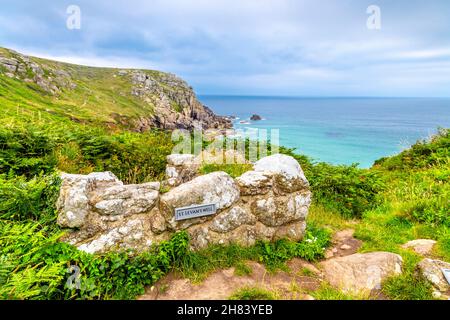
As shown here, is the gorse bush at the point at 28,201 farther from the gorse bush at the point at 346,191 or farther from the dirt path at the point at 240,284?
the gorse bush at the point at 346,191

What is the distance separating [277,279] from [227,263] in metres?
0.86

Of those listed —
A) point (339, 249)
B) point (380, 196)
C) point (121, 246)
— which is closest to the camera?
point (121, 246)

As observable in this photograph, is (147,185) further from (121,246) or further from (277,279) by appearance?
(277,279)

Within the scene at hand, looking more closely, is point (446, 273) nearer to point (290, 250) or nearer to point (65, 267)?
point (290, 250)

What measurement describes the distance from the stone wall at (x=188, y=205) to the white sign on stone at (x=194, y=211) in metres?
0.07

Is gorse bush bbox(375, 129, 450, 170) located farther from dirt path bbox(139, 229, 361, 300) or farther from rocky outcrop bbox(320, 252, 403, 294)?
dirt path bbox(139, 229, 361, 300)

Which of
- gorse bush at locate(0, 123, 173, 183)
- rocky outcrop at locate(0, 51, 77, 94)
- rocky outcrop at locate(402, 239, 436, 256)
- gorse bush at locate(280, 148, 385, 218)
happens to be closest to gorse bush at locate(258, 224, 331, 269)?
rocky outcrop at locate(402, 239, 436, 256)

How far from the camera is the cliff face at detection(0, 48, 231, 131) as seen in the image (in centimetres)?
8831

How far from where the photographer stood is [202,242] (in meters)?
4.54

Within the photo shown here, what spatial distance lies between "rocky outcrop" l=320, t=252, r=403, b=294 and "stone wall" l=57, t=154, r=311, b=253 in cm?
96

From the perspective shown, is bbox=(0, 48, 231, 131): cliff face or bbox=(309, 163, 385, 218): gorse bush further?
bbox=(0, 48, 231, 131): cliff face

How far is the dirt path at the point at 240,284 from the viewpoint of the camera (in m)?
3.77

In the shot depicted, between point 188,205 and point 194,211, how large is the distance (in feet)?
0.48
